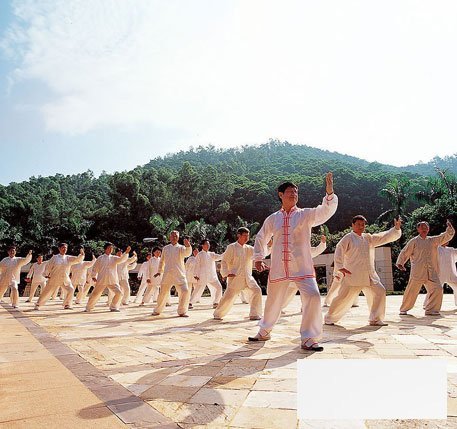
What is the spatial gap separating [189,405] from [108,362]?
174 centimetres

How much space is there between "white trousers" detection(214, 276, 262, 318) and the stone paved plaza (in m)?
1.20

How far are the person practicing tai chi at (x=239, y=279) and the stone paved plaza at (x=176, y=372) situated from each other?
4.05 ft

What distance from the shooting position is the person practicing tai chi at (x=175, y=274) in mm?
9578

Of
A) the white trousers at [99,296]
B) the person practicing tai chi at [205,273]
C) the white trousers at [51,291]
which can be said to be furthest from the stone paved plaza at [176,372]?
the person practicing tai chi at [205,273]

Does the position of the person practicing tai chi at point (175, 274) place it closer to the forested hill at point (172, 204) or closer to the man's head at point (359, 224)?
the man's head at point (359, 224)

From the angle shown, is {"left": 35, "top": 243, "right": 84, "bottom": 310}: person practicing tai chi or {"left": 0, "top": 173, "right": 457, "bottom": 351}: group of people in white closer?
{"left": 0, "top": 173, "right": 457, "bottom": 351}: group of people in white

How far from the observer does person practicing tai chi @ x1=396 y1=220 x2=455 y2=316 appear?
8.75 metres

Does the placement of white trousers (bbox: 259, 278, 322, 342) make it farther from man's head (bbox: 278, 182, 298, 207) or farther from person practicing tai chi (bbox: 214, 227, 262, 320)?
person practicing tai chi (bbox: 214, 227, 262, 320)

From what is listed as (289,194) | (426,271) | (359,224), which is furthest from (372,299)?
(289,194)

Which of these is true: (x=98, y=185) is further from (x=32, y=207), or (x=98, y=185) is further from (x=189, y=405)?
(x=189, y=405)

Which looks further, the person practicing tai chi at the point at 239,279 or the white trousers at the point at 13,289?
the white trousers at the point at 13,289

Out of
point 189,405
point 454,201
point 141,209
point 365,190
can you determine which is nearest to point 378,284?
point 189,405

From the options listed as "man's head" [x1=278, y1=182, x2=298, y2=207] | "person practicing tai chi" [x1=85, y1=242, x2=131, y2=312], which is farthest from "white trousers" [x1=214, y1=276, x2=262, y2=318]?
"person practicing tai chi" [x1=85, y1=242, x2=131, y2=312]

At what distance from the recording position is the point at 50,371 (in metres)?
3.80
